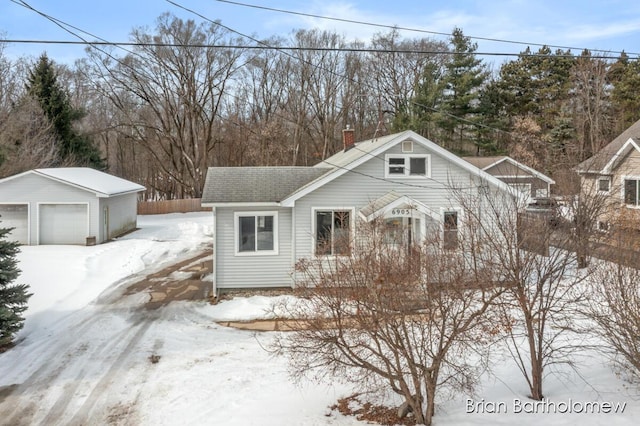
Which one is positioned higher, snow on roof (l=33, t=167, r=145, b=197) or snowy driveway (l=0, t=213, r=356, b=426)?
snow on roof (l=33, t=167, r=145, b=197)

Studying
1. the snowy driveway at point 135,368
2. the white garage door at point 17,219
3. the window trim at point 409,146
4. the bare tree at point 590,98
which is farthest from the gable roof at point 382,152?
the bare tree at point 590,98

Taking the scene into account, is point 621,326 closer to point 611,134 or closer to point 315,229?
point 315,229

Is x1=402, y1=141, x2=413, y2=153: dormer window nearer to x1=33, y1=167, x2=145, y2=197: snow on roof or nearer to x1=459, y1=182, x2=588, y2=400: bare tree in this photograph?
x1=459, y1=182, x2=588, y2=400: bare tree

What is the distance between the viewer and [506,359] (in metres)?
7.73

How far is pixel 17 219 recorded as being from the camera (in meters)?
20.4

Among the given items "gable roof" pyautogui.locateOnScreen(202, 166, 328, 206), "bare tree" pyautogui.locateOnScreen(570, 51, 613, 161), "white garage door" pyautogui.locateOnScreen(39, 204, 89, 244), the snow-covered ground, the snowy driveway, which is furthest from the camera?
"bare tree" pyautogui.locateOnScreen(570, 51, 613, 161)

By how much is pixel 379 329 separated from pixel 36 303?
10.3m

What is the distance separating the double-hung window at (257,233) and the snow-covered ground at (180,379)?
5.42 feet

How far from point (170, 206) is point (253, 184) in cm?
2602

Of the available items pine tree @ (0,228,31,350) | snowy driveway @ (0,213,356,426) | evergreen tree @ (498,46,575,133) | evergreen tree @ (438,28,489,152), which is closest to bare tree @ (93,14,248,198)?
evergreen tree @ (438,28,489,152)

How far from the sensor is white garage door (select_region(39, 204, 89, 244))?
20.6 m

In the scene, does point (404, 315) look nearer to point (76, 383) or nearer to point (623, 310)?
point (623, 310)

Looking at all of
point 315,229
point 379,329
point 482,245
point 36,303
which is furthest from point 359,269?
point 36,303

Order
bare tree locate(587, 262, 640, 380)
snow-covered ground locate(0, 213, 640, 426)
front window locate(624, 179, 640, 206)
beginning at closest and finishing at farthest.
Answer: bare tree locate(587, 262, 640, 380) → snow-covered ground locate(0, 213, 640, 426) → front window locate(624, 179, 640, 206)
